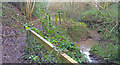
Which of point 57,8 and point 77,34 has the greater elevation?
point 57,8

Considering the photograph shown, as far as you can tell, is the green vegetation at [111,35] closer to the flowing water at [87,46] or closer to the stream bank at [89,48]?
the stream bank at [89,48]

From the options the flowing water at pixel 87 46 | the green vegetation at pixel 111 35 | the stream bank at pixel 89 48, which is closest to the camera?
the green vegetation at pixel 111 35

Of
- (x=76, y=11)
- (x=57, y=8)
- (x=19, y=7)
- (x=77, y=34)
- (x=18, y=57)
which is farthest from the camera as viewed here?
(x=57, y=8)

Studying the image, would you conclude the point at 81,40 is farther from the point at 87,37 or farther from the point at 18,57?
the point at 18,57

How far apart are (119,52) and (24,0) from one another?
425 inches

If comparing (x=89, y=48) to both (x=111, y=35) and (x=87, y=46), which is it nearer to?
(x=87, y=46)

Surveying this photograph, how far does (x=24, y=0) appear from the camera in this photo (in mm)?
11133

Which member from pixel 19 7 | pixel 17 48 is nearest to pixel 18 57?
pixel 17 48

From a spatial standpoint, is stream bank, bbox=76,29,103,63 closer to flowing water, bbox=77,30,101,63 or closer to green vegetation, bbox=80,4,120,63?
flowing water, bbox=77,30,101,63

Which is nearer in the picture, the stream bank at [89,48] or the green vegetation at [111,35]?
the green vegetation at [111,35]

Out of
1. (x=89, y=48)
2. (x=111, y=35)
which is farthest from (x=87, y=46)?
(x=111, y=35)

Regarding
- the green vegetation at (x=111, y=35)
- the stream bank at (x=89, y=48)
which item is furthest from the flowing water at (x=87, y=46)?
the green vegetation at (x=111, y=35)

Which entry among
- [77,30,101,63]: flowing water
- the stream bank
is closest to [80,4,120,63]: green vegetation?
the stream bank

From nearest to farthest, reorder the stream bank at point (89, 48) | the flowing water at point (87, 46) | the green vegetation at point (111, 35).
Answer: the green vegetation at point (111, 35), the stream bank at point (89, 48), the flowing water at point (87, 46)
